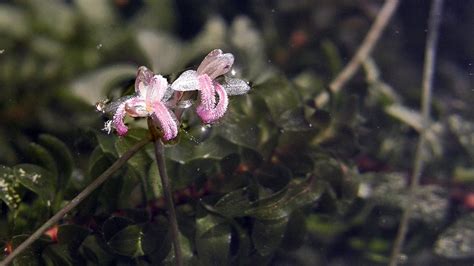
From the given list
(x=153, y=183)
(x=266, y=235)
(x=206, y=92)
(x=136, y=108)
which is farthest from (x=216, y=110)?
(x=266, y=235)

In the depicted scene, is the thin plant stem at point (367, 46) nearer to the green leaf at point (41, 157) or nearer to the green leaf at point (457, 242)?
the green leaf at point (457, 242)

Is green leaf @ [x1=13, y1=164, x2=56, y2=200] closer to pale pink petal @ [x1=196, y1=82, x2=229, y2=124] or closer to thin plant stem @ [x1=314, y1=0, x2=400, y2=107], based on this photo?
pale pink petal @ [x1=196, y1=82, x2=229, y2=124]

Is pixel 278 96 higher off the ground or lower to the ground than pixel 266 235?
higher

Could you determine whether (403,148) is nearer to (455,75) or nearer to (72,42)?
(455,75)

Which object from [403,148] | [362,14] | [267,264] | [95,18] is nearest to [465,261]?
[403,148]

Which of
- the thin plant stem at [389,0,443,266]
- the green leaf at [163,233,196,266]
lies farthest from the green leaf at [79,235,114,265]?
the thin plant stem at [389,0,443,266]

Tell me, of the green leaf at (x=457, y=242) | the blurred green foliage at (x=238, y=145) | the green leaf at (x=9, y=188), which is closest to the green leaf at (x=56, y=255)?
the blurred green foliage at (x=238, y=145)

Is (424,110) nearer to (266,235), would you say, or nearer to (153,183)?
(266,235)
